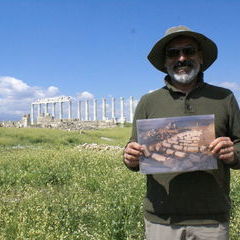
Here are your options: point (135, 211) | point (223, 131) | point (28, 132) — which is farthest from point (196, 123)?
point (28, 132)

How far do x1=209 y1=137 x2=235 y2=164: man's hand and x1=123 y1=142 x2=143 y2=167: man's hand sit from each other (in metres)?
0.56

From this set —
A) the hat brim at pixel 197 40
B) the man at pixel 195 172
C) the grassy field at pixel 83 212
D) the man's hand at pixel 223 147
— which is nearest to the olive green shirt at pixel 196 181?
the man at pixel 195 172

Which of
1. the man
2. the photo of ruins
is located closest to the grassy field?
the man

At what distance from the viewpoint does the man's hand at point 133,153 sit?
3.62m

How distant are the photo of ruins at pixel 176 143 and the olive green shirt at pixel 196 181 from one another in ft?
0.55

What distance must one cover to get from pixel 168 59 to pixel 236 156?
3.35ft

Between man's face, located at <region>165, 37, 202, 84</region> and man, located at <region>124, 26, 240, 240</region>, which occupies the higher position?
man's face, located at <region>165, 37, 202, 84</region>

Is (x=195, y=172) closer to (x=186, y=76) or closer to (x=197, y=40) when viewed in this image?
(x=186, y=76)

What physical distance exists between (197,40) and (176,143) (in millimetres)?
945

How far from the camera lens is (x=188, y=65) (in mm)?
3828

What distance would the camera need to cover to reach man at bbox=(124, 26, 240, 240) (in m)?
3.64

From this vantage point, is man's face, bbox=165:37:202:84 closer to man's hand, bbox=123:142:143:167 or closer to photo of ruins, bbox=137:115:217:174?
photo of ruins, bbox=137:115:217:174

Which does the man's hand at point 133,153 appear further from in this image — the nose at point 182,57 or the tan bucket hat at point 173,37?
the tan bucket hat at point 173,37

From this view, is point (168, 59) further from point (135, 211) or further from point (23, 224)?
point (135, 211)
